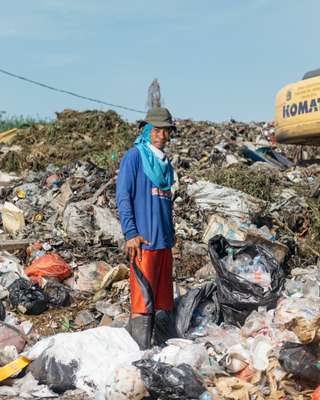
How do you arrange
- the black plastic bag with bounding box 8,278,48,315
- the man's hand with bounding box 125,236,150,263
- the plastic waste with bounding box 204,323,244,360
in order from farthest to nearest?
the black plastic bag with bounding box 8,278,48,315 < the man's hand with bounding box 125,236,150,263 < the plastic waste with bounding box 204,323,244,360

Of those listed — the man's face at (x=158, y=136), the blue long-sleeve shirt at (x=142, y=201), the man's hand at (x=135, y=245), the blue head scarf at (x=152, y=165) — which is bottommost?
the man's hand at (x=135, y=245)

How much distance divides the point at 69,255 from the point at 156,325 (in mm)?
2509

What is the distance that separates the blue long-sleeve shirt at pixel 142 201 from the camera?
5141 millimetres

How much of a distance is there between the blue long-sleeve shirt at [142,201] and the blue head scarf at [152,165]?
31mm

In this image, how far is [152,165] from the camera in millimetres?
5207

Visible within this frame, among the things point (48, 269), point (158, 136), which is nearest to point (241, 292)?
point (158, 136)

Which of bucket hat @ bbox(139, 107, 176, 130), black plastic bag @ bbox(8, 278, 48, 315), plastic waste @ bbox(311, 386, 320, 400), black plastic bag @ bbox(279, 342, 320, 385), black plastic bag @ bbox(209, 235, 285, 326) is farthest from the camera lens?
black plastic bag @ bbox(8, 278, 48, 315)

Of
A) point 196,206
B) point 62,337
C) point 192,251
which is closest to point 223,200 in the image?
point 196,206

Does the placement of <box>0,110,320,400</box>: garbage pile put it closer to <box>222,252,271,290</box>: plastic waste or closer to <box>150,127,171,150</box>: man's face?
<box>222,252,271,290</box>: plastic waste

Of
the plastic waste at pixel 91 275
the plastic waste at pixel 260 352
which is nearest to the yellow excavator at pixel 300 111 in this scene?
the plastic waste at pixel 91 275

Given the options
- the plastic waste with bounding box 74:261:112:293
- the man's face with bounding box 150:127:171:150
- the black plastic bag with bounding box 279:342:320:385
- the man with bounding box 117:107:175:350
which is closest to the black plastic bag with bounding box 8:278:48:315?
the plastic waste with bounding box 74:261:112:293

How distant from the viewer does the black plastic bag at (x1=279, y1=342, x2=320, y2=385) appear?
13.3ft

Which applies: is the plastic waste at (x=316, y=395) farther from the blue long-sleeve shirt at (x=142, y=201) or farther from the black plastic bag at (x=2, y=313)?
the black plastic bag at (x=2, y=313)

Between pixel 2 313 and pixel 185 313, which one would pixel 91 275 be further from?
pixel 185 313
